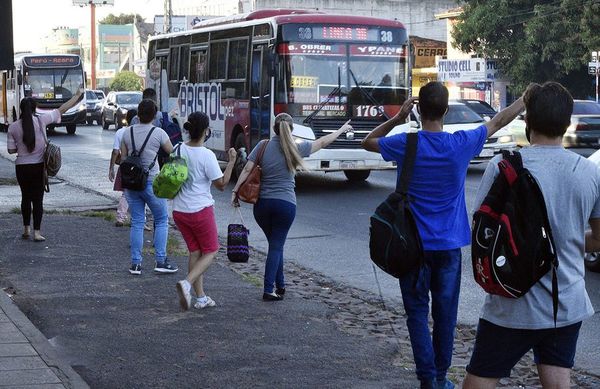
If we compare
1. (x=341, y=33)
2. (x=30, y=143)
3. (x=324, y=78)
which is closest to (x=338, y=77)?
(x=324, y=78)

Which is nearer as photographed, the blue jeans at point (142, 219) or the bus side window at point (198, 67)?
the blue jeans at point (142, 219)

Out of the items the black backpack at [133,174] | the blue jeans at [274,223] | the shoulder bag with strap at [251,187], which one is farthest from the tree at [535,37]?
the shoulder bag with strap at [251,187]

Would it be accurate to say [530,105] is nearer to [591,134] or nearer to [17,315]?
[17,315]

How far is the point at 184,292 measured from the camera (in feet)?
28.6

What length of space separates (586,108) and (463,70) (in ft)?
68.7

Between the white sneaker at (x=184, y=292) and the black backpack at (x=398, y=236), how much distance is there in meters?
3.21

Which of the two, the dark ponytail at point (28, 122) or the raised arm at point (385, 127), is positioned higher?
the raised arm at point (385, 127)

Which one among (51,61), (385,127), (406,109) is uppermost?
(51,61)

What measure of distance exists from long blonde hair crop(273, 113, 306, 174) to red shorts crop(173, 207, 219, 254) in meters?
0.78

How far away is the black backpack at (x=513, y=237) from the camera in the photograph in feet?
13.8

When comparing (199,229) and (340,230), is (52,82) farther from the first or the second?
(199,229)

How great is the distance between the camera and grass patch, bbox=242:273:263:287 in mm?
10557

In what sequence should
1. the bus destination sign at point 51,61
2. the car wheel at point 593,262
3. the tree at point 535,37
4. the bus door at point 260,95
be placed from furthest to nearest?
1. the bus destination sign at point 51,61
2. the tree at point 535,37
3. the bus door at point 260,95
4. the car wheel at point 593,262

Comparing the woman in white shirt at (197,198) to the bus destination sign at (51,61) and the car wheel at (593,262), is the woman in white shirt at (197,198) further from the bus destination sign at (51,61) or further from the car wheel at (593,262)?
the bus destination sign at (51,61)
